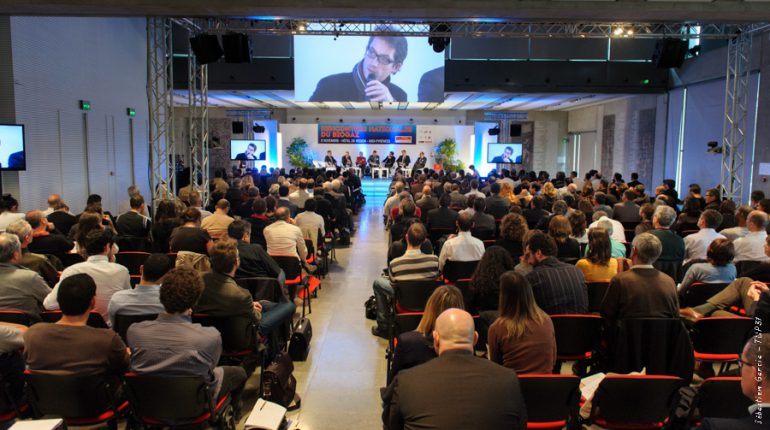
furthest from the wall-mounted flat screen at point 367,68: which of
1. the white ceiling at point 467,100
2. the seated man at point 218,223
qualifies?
the seated man at point 218,223

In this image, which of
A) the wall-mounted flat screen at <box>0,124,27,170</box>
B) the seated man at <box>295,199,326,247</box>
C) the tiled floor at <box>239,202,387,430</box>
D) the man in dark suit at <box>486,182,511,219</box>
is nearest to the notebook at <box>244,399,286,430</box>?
the tiled floor at <box>239,202,387,430</box>

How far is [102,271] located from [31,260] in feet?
3.14

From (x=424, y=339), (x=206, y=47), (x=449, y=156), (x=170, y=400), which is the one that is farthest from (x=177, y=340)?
(x=449, y=156)

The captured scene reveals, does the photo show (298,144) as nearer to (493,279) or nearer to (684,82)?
(684,82)

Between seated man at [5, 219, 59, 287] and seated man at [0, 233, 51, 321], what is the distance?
22.6 inches

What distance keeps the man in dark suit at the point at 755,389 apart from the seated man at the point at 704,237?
4044 millimetres

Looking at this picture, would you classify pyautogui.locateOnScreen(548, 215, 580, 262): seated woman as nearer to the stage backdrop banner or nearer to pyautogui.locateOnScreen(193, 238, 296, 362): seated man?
pyautogui.locateOnScreen(193, 238, 296, 362): seated man

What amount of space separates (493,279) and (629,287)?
86 centimetres

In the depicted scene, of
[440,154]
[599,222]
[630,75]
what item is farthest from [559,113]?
[599,222]

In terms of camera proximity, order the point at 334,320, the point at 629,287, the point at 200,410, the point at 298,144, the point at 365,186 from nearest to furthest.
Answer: the point at 200,410 < the point at 629,287 < the point at 334,320 < the point at 365,186 < the point at 298,144

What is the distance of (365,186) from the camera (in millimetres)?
23516

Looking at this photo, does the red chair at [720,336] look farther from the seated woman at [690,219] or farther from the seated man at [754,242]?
the seated woman at [690,219]

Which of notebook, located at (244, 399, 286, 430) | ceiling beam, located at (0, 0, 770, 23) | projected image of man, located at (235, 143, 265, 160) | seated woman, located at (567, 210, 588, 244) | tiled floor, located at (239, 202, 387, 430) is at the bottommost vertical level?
tiled floor, located at (239, 202, 387, 430)

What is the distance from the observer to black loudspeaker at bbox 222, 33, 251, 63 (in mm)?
11758
